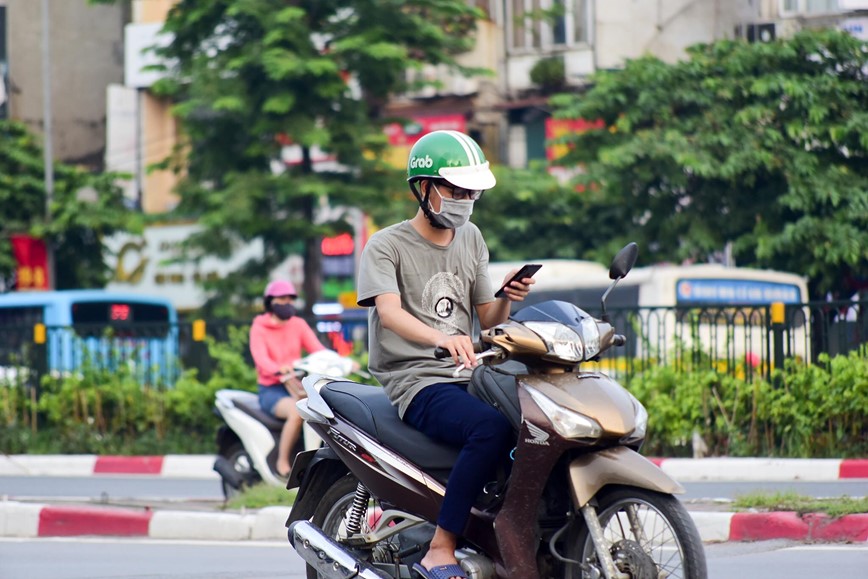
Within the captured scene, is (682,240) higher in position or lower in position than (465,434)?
higher

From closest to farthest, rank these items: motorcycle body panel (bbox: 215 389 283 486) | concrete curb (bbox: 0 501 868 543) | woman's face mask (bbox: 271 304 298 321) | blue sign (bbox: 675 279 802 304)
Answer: concrete curb (bbox: 0 501 868 543)
motorcycle body panel (bbox: 215 389 283 486)
woman's face mask (bbox: 271 304 298 321)
blue sign (bbox: 675 279 802 304)

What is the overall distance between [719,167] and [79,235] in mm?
14325

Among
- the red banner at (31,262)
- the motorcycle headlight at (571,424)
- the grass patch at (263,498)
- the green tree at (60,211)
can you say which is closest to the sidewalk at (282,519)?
the grass patch at (263,498)

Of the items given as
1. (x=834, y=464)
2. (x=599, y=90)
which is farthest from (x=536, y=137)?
(x=834, y=464)

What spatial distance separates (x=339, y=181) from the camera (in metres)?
19.0

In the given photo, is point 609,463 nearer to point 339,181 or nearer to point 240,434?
point 240,434

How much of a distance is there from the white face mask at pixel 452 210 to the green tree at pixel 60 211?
2155cm

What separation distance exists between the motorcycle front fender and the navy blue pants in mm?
306

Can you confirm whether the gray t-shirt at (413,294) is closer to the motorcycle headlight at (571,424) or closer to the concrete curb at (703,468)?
the motorcycle headlight at (571,424)

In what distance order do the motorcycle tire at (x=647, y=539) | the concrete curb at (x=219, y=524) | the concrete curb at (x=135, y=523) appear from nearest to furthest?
the motorcycle tire at (x=647, y=539), the concrete curb at (x=219, y=524), the concrete curb at (x=135, y=523)

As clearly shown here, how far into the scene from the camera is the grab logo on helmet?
183 inches

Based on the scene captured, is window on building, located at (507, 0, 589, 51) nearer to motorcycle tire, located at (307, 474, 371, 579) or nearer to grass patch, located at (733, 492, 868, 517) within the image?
grass patch, located at (733, 492, 868, 517)

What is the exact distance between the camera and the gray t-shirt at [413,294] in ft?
15.4

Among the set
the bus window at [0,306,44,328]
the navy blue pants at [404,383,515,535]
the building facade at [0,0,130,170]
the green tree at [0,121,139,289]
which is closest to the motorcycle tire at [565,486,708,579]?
the navy blue pants at [404,383,515,535]
